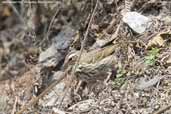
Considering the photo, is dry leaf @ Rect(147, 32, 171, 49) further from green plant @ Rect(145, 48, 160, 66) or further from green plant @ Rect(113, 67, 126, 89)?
green plant @ Rect(113, 67, 126, 89)

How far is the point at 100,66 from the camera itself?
3432 millimetres

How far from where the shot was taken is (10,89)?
4109 mm

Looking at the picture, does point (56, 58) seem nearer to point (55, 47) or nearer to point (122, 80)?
point (55, 47)

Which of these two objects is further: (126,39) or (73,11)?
(73,11)

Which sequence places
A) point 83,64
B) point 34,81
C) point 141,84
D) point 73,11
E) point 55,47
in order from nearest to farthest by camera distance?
point 141,84 < point 83,64 < point 34,81 < point 55,47 < point 73,11

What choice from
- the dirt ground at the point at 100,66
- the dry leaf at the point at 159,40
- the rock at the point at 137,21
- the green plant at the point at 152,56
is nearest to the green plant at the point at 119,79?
the dirt ground at the point at 100,66

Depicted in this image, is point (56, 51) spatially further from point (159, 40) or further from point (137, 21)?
point (159, 40)

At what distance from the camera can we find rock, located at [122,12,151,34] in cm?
374

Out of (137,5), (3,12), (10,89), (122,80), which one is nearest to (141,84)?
(122,80)

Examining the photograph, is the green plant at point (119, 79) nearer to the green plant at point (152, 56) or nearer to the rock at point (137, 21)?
the green plant at point (152, 56)

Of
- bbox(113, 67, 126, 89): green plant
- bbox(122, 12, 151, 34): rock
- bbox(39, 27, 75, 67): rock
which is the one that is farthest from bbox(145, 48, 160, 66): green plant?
bbox(39, 27, 75, 67): rock

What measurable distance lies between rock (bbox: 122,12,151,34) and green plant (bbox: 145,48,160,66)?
29 centimetres

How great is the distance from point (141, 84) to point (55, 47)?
1.22m

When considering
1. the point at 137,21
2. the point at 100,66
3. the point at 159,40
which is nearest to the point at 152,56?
the point at 159,40
